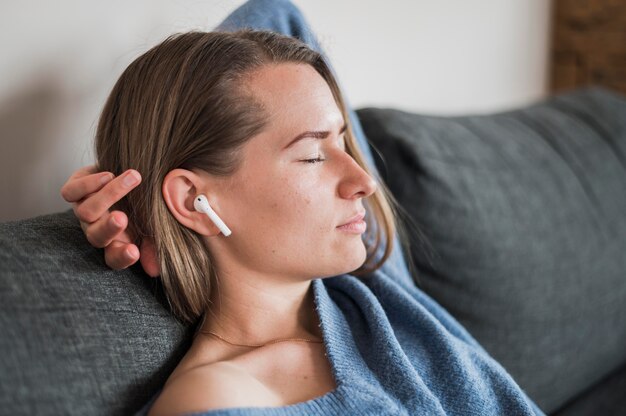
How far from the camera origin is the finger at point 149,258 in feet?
3.36

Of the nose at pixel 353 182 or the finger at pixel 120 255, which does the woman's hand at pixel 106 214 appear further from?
the nose at pixel 353 182

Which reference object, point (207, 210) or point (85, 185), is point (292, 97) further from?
point (85, 185)

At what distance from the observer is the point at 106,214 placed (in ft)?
3.21

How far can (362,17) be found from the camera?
1.83 meters

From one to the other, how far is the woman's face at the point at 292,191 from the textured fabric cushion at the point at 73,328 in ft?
0.48

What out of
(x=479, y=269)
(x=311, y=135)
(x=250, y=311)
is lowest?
(x=479, y=269)

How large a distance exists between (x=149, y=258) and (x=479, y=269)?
27.2 inches

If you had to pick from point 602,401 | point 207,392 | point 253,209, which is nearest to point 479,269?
point 602,401

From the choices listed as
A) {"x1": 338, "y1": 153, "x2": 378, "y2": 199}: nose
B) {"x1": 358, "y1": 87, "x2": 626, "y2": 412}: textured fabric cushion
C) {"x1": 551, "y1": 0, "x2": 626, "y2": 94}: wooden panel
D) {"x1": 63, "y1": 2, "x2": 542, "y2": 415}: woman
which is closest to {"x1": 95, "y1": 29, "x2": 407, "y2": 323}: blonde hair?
{"x1": 63, "y1": 2, "x2": 542, "y2": 415}: woman

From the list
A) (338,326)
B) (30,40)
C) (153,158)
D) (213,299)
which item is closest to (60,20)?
(30,40)

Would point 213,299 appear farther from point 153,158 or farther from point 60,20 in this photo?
point 60,20

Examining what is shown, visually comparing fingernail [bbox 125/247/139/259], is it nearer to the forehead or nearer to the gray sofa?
the gray sofa

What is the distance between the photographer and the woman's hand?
0.96m

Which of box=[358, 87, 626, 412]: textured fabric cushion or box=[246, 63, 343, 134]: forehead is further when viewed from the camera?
box=[358, 87, 626, 412]: textured fabric cushion
